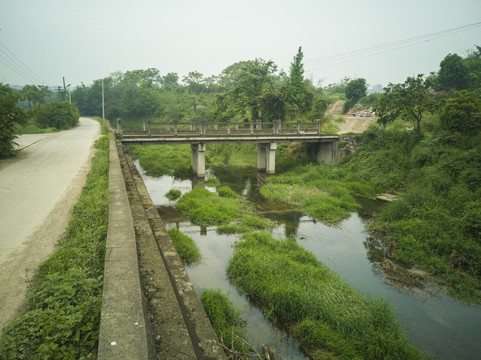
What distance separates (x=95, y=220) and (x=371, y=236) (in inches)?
416

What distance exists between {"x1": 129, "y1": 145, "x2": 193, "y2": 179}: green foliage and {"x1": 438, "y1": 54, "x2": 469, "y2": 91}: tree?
2685cm

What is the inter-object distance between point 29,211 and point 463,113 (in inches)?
837

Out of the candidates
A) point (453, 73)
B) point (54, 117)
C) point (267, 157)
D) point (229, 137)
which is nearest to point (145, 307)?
point (229, 137)

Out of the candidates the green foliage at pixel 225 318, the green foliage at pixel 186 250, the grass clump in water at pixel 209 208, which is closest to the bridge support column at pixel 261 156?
the grass clump in water at pixel 209 208

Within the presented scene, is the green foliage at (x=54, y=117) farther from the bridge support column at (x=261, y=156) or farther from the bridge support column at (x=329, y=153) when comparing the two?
the bridge support column at (x=329, y=153)

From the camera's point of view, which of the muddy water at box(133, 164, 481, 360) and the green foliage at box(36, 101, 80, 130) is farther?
the green foliage at box(36, 101, 80, 130)

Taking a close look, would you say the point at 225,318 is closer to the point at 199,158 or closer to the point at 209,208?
the point at 209,208

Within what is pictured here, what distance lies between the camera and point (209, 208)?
14.3 metres

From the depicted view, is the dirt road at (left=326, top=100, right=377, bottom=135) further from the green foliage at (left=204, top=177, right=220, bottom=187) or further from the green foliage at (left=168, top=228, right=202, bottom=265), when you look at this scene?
the green foliage at (left=168, top=228, right=202, bottom=265)

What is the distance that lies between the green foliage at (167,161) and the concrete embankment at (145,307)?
53.2 feet

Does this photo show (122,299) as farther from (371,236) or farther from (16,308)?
(371,236)

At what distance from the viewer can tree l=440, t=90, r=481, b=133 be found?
16812 millimetres

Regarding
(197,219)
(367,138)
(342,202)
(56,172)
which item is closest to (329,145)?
(367,138)

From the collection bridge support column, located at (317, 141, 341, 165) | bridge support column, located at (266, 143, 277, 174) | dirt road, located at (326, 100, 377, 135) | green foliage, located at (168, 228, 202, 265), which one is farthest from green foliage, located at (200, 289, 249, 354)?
dirt road, located at (326, 100, 377, 135)
